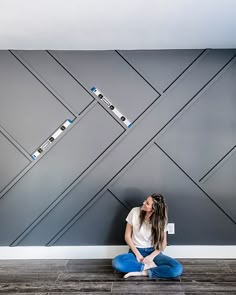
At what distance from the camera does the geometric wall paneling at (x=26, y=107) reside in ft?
9.73

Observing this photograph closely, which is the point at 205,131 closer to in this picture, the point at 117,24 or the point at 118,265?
the point at 117,24

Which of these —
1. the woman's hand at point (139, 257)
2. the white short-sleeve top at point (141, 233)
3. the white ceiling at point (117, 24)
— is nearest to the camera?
the white ceiling at point (117, 24)

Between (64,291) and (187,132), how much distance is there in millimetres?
1913

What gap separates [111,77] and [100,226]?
160 centimetres

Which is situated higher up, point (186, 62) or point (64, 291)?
point (186, 62)

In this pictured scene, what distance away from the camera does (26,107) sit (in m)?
2.97

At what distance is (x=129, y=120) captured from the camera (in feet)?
9.75

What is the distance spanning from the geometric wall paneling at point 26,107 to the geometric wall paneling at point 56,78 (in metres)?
0.08

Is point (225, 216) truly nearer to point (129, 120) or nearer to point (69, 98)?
point (129, 120)

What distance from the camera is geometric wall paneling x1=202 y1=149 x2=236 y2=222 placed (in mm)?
2939

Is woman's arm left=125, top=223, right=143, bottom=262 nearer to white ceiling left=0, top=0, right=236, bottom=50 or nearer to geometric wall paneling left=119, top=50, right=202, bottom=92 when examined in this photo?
geometric wall paneling left=119, top=50, right=202, bottom=92

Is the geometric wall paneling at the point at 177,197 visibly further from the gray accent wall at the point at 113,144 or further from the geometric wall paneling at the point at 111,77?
the geometric wall paneling at the point at 111,77

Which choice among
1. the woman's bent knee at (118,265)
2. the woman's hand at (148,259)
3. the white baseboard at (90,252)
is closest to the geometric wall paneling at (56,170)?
the white baseboard at (90,252)

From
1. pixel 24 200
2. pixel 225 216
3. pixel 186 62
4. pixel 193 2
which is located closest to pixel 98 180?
pixel 24 200
